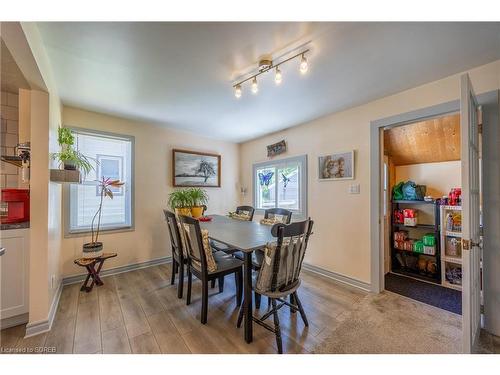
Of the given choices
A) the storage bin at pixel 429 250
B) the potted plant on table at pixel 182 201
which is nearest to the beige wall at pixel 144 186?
the potted plant on table at pixel 182 201

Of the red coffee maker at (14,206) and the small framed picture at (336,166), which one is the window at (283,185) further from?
the red coffee maker at (14,206)

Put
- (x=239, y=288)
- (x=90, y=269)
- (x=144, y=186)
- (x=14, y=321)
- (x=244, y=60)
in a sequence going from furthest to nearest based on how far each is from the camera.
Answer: (x=144, y=186), (x=90, y=269), (x=239, y=288), (x=14, y=321), (x=244, y=60)

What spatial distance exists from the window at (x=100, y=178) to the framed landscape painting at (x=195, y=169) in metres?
0.71

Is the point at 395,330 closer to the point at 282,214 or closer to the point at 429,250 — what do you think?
the point at 282,214

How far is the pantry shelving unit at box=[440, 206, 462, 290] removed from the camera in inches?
103

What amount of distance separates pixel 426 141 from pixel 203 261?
337 cm

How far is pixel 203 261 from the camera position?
1.87m

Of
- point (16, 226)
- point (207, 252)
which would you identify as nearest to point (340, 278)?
point (207, 252)

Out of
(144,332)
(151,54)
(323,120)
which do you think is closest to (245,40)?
(151,54)

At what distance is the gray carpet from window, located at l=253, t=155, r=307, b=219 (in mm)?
1515

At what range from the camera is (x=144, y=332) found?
1750 millimetres

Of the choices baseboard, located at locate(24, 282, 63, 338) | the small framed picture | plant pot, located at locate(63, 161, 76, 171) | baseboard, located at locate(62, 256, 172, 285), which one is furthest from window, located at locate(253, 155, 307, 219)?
baseboard, located at locate(24, 282, 63, 338)
